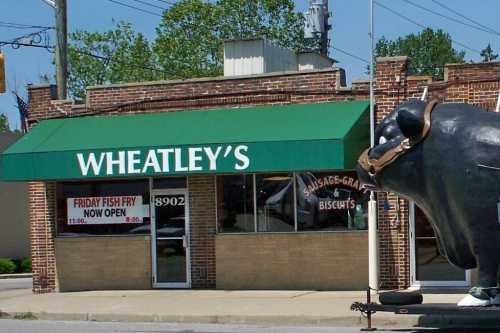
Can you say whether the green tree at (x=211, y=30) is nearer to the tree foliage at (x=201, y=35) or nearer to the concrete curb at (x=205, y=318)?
the tree foliage at (x=201, y=35)

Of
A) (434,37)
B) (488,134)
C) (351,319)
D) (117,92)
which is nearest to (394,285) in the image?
(351,319)

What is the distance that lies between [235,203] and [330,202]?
2.15 meters

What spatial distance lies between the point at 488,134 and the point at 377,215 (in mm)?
8778

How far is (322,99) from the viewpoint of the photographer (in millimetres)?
17969

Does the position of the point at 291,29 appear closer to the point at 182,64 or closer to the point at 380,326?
the point at 182,64

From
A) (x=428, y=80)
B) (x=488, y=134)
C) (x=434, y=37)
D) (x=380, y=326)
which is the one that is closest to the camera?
(x=488, y=134)

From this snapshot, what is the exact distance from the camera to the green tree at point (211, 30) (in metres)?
43.9

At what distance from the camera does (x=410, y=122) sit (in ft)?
A: 29.3

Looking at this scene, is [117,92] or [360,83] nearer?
[360,83]

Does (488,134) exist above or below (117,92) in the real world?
→ below

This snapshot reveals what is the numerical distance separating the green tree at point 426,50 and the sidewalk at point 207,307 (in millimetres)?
45367

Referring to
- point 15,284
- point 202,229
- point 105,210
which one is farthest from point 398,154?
point 15,284

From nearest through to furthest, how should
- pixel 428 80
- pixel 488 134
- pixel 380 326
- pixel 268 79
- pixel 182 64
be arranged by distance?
pixel 488 134 < pixel 380 326 < pixel 428 80 < pixel 268 79 < pixel 182 64

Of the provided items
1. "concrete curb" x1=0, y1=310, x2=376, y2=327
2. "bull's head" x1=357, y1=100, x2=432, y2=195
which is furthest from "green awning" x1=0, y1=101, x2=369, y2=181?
"bull's head" x1=357, y1=100, x2=432, y2=195
